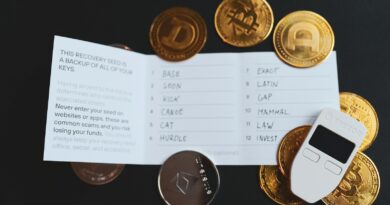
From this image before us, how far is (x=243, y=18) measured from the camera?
2.08ft

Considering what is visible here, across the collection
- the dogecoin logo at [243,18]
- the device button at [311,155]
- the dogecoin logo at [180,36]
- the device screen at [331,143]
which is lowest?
the device button at [311,155]

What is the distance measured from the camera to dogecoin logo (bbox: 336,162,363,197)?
59 centimetres

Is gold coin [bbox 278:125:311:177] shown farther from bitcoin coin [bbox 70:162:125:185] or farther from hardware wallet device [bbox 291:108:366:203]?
bitcoin coin [bbox 70:162:125:185]

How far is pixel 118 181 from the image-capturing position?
2.03ft

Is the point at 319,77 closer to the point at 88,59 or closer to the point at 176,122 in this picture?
the point at 176,122

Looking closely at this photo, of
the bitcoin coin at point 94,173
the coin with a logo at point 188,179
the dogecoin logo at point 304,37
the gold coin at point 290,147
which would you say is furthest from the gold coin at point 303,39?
the bitcoin coin at point 94,173

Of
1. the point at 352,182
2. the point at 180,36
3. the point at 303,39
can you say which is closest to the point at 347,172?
the point at 352,182

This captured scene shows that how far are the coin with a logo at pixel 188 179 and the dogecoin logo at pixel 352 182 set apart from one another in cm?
20

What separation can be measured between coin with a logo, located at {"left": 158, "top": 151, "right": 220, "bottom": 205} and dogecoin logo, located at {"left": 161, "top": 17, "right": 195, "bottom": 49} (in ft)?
0.60

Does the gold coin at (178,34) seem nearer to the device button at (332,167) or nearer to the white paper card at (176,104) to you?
the white paper card at (176,104)

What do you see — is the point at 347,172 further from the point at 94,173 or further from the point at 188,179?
the point at 94,173

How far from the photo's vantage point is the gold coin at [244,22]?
0.63m

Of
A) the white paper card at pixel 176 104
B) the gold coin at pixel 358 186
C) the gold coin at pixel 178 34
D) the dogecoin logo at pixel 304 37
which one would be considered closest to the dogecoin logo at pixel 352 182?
the gold coin at pixel 358 186

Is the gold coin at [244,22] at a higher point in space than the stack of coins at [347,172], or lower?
higher
